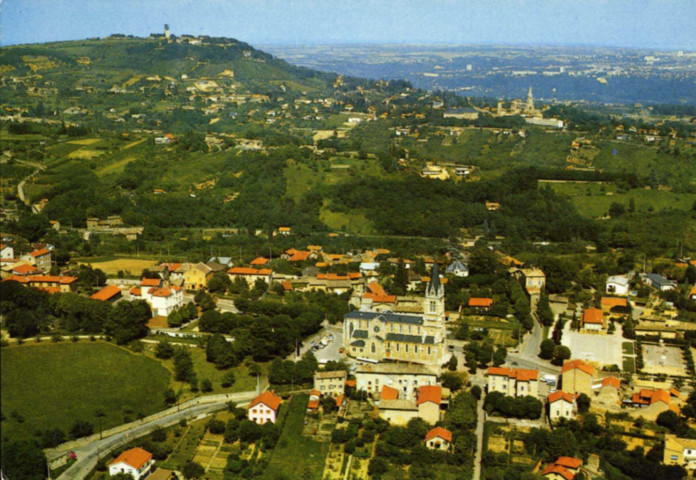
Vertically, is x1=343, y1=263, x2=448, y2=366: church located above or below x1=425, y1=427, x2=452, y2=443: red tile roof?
above

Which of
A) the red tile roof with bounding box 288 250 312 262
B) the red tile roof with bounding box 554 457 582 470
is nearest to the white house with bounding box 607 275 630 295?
the red tile roof with bounding box 288 250 312 262

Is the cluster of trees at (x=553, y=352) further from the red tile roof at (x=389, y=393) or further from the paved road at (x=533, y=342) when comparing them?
the red tile roof at (x=389, y=393)

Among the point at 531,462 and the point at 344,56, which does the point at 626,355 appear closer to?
the point at 531,462

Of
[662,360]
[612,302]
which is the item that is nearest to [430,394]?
[662,360]

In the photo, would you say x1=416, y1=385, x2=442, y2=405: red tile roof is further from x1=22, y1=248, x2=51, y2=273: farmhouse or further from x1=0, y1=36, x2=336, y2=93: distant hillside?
x1=0, y1=36, x2=336, y2=93: distant hillside

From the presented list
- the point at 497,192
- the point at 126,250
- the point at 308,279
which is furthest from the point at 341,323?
the point at 497,192

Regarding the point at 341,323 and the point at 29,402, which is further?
the point at 341,323

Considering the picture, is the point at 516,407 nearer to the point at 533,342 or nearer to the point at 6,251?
the point at 533,342

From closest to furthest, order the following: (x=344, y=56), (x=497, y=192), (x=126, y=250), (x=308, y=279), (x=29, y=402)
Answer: (x=29, y=402), (x=308, y=279), (x=126, y=250), (x=497, y=192), (x=344, y=56)
